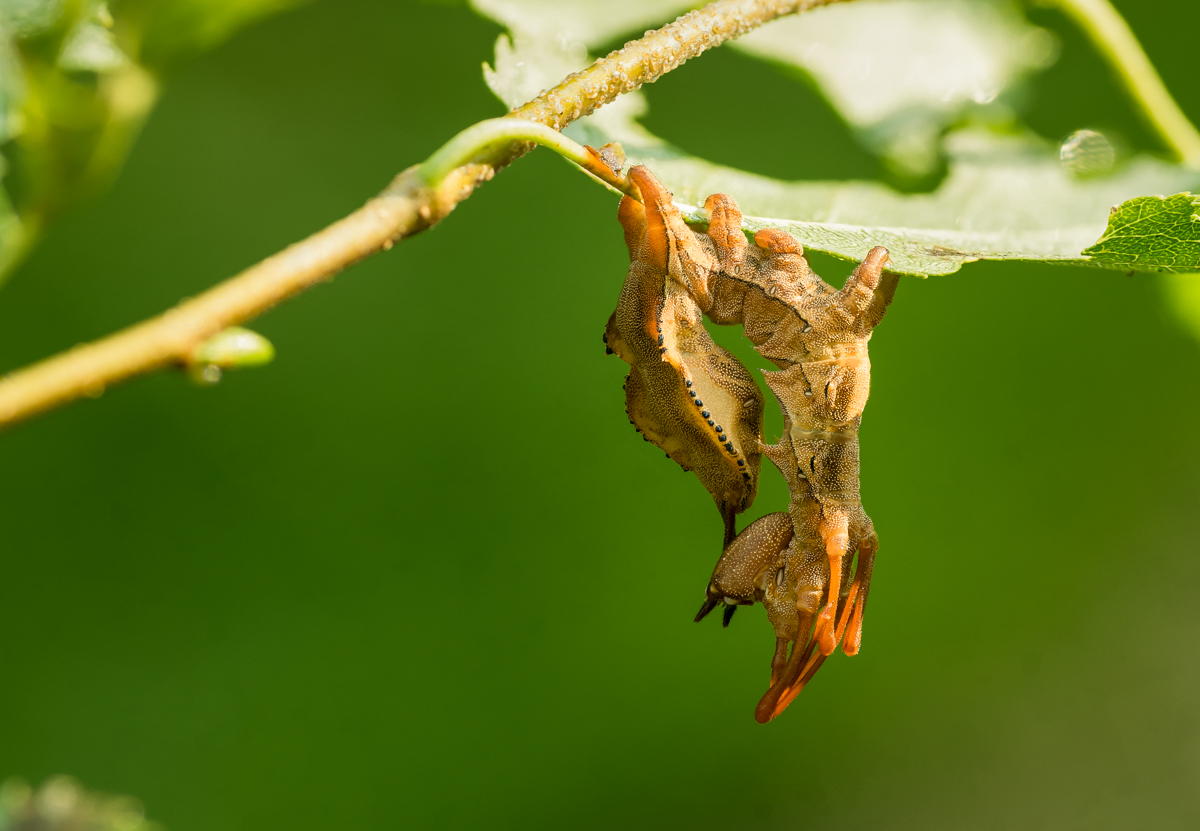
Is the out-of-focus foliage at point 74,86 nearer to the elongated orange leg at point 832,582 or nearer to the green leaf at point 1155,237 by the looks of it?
the elongated orange leg at point 832,582

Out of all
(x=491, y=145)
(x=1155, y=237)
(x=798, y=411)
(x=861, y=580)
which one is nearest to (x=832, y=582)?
(x=861, y=580)

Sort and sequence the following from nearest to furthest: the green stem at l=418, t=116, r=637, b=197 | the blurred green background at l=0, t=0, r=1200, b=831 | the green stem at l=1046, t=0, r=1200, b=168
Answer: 1. the green stem at l=418, t=116, r=637, b=197
2. the green stem at l=1046, t=0, r=1200, b=168
3. the blurred green background at l=0, t=0, r=1200, b=831

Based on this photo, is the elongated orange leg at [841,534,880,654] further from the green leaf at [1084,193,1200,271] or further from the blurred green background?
the blurred green background

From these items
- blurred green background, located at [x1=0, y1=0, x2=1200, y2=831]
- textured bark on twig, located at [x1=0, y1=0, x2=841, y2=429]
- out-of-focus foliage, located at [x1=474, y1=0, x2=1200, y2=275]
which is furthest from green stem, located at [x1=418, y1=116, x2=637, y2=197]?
blurred green background, located at [x1=0, y1=0, x2=1200, y2=831]

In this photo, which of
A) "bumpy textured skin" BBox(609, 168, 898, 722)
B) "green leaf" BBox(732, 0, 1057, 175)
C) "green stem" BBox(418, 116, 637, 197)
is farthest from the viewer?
"green leaf" BBox(732, 0, 1057, 175)

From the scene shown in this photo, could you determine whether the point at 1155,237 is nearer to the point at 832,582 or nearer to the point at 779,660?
the point at 832,582

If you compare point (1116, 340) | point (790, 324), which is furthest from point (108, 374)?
point (1116, 340)

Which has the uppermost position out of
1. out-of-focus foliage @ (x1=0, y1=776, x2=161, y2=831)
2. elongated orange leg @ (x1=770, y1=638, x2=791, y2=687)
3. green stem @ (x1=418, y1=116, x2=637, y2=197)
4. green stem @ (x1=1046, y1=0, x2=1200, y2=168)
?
green stem @ (x1=1046, y1=0, x2=1200, y2=168)
